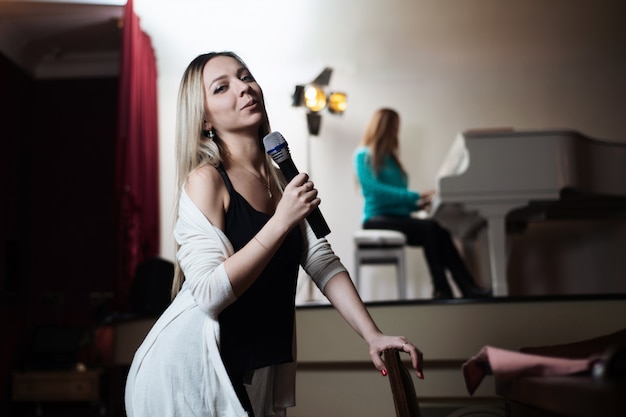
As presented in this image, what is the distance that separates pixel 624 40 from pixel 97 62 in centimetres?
438

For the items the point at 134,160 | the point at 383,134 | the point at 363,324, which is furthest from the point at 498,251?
the point at 134,160

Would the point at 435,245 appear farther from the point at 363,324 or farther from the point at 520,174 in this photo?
the point at 363,324

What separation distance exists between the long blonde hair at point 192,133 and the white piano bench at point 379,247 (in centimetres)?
315

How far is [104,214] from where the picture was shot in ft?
18.8

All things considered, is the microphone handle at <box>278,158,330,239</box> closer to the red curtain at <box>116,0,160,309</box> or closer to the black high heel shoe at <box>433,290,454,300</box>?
the black high heel shoe at <box>433,290,454,300</box>

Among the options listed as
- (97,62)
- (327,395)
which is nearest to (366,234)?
(327,395)

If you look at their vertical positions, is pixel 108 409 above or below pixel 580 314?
below

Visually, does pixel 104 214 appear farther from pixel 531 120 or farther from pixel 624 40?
pixel 624 40

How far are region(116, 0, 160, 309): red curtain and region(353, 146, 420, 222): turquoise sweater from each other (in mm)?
1607

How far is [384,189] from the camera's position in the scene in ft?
13.6

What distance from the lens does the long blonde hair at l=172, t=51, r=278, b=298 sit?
1.09 m

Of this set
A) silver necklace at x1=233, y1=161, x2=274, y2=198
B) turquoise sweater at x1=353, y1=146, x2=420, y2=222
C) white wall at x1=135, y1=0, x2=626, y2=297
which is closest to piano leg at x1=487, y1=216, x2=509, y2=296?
turquoise sweater at x1=353, y1=146, x2=420, y2=222

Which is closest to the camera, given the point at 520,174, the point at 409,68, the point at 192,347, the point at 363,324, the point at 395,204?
the point at 192,347

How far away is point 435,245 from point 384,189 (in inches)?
18.1
